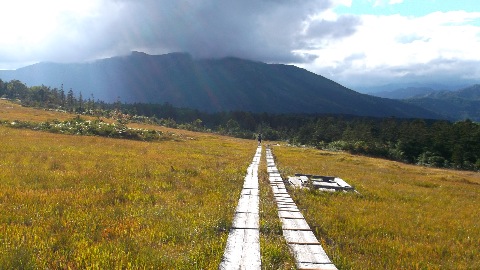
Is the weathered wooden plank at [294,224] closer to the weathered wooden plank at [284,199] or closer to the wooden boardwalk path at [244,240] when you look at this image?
the wooden boardwalk path at [244,240]

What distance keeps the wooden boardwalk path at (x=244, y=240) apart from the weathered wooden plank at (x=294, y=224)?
92cm

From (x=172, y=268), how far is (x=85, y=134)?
53809mm

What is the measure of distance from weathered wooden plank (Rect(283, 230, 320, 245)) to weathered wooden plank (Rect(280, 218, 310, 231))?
38 centimetres

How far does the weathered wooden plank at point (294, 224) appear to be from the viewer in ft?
35.6

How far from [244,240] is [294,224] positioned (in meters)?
2.76

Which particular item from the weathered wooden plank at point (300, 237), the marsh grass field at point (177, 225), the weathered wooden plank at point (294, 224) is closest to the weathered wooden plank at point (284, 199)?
the marsh grass field at point (177, 225)

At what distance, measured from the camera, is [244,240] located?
30.2 feet

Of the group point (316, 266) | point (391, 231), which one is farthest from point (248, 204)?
point (316, 266)

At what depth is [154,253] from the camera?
7809 millimetres

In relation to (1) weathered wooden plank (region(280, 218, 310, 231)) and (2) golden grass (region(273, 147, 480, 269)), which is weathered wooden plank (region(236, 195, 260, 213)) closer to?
(1) weathered wooden plank (region(280, 218, 310, 231))

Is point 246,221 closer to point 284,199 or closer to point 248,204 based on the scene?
point 248,204

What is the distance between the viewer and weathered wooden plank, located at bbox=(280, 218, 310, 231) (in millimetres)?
10837

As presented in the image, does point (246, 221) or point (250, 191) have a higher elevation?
point (246, 221)

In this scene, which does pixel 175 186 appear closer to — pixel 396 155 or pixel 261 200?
pixel 261 200
